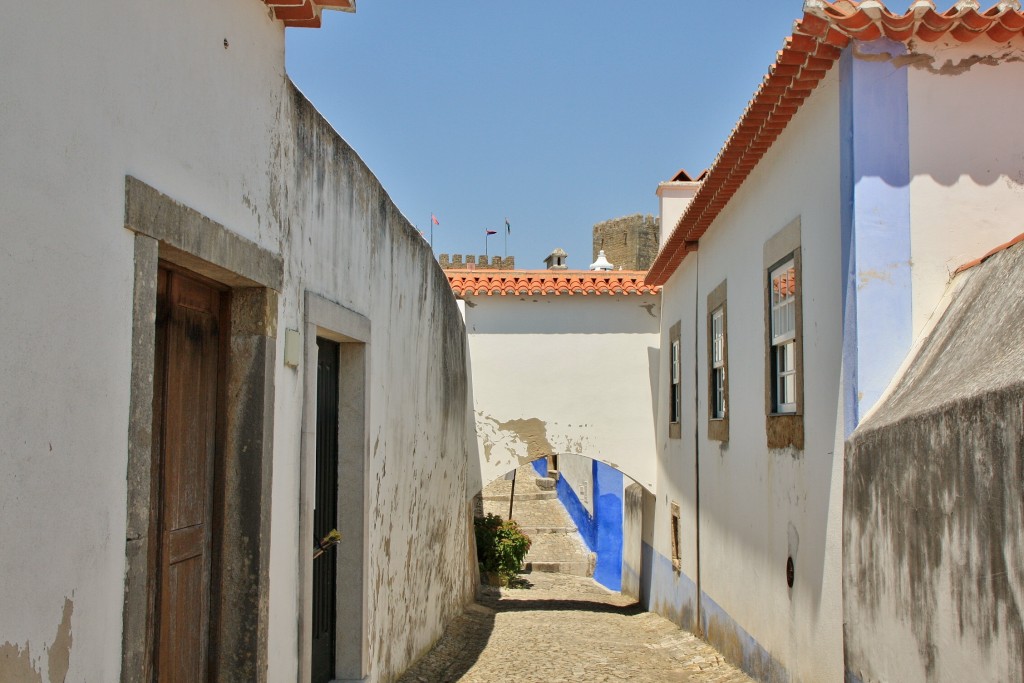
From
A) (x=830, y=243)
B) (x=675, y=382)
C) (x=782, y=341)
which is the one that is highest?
(x=830, y=243)

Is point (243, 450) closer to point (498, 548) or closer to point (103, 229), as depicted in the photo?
point (103, 229)

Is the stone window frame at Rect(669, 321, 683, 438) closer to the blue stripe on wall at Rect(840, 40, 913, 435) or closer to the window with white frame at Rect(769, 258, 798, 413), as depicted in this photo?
the window with white frame at Rect(769, 258, 798, 413)

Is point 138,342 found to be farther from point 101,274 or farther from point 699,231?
point 699,231

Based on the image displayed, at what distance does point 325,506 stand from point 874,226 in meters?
3.63

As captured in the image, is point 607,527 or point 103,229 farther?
point 607,527

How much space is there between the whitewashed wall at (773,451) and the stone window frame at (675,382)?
19.7 inches

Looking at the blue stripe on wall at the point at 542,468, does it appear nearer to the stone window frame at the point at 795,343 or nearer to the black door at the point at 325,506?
the stone window frame at the point at 795,343

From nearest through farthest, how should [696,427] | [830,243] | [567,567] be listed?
[830,243] → [696,427] → [567,567]

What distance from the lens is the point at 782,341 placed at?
7363 mm

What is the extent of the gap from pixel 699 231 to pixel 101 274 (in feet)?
28.3

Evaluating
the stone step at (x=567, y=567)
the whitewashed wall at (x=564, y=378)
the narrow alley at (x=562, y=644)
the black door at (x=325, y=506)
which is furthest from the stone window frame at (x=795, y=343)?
the stone step at (x=567, y=567)

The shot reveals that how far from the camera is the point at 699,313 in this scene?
11.3 metres

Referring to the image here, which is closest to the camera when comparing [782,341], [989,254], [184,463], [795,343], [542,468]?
[184,463]

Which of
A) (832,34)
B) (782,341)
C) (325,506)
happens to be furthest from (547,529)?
(832,34)
